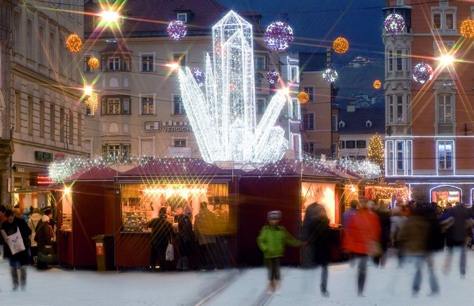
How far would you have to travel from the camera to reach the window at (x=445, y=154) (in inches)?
2766

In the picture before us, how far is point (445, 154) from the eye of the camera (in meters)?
70.2

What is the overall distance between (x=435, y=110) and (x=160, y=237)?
149ft

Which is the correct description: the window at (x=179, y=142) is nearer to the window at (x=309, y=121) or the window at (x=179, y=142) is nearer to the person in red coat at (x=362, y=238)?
the window at (x=309, y=121)

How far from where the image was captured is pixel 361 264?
18.2 metres

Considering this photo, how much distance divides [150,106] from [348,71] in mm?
69690

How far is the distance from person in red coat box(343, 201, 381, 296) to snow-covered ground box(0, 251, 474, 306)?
51 centimetres

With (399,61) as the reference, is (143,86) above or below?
below

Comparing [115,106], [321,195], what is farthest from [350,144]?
[321,195]

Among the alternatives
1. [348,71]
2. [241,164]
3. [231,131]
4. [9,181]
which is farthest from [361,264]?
[348,71]

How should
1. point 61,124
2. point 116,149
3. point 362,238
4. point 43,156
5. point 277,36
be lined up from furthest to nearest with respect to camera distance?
point 116,149 → point 61,124 → point 43,156 → point 277,36 → point 362,238

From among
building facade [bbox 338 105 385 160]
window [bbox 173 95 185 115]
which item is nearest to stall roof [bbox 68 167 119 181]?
window [bbox 173 95 185 115]

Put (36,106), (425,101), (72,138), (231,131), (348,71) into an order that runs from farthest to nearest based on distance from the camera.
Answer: (348,71) < (425,101) < (72,138) < (36,106) < (231,131)

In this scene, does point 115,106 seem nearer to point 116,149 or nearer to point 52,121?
point 116,149

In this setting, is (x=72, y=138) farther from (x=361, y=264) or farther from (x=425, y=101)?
(x=361, y=264)
